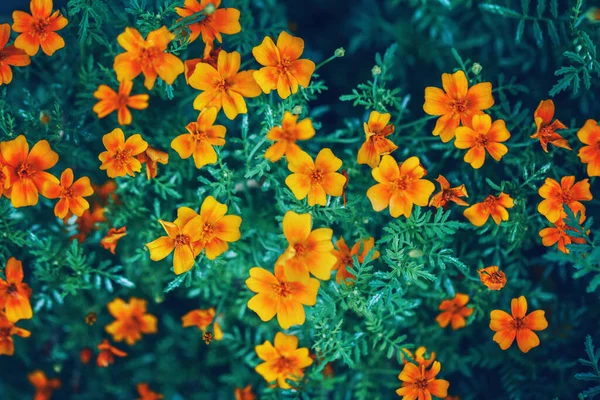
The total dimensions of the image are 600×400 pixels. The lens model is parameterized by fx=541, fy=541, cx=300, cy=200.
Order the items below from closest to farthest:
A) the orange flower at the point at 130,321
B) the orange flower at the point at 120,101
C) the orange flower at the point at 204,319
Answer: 1. the orange flower at the point at 120,101
2. the orange flower at the point at 204,319
3. the orange flower at the point at 130,321

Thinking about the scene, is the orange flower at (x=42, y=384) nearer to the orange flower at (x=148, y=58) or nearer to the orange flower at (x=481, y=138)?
the orange flower at (x=148, y=58)

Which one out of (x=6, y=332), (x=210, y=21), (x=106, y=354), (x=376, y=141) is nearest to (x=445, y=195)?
(x=376, y=141)

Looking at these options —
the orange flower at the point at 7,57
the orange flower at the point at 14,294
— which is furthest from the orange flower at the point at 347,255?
the orange flower at the point at 7,57

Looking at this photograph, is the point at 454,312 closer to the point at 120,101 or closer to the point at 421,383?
the point at 421,383

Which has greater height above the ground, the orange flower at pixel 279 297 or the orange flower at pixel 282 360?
the orange flower at pixel 279 297

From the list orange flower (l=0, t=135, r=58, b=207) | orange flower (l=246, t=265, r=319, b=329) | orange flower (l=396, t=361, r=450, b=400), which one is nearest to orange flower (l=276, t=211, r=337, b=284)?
orange flower (l=246, t=265, r=319, b=329)

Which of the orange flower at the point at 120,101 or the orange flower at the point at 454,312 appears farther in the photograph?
the orange flower at the point at 454,312
